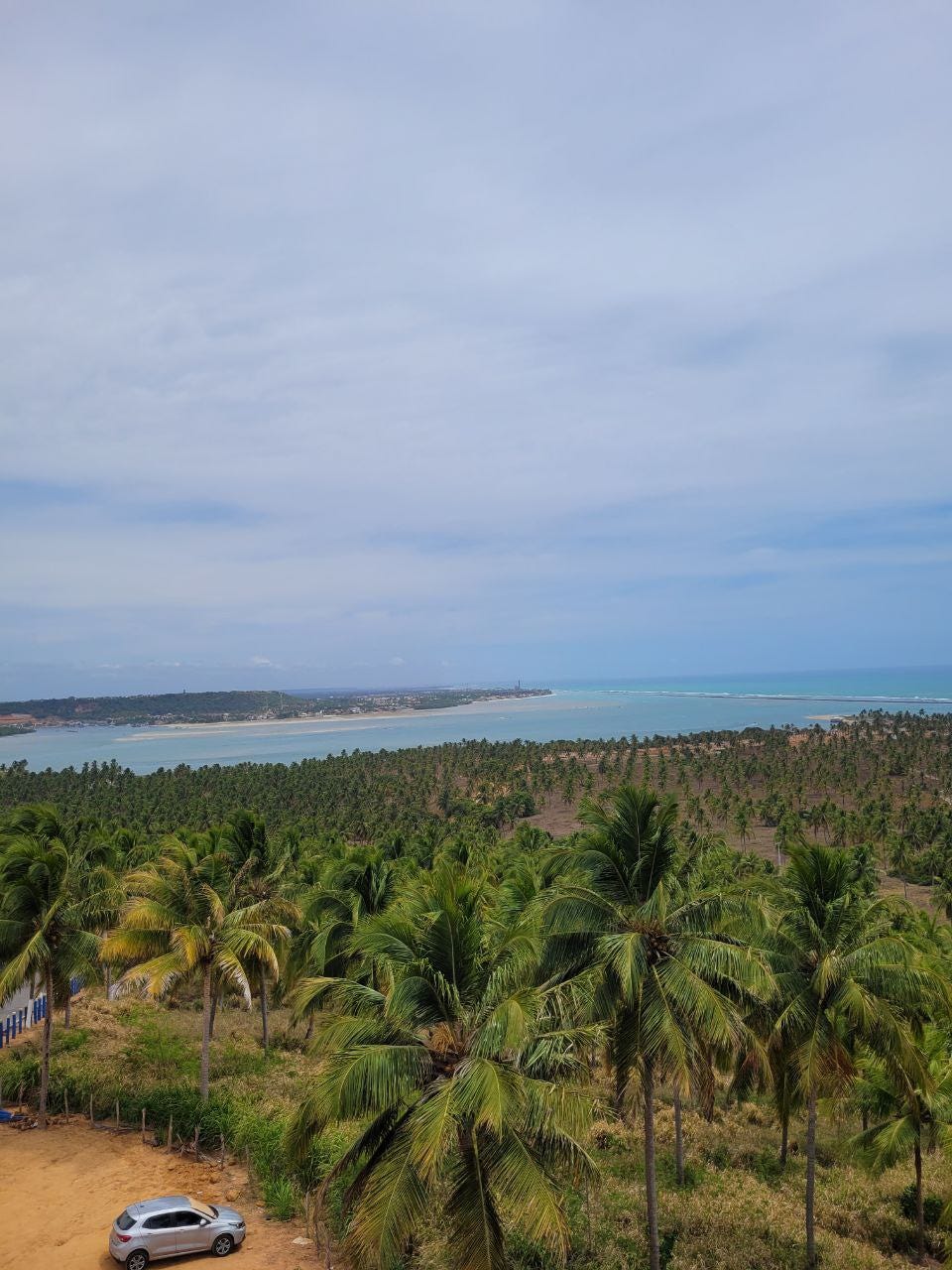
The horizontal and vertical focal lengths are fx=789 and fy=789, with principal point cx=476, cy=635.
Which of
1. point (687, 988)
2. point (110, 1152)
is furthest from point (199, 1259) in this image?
point (687, 988)

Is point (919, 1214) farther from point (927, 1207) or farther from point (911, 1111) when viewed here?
point (911, 1111)

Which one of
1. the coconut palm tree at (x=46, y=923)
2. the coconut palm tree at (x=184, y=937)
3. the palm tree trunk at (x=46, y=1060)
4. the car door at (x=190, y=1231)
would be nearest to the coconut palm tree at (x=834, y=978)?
the car door at (x=190, y=1231)

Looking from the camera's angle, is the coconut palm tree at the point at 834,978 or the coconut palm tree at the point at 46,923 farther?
the coconut palm tree at the point at 46,923

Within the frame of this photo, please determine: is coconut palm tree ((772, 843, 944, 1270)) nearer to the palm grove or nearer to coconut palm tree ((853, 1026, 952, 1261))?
the palm grove

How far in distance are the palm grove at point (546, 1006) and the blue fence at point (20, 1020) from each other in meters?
9.18

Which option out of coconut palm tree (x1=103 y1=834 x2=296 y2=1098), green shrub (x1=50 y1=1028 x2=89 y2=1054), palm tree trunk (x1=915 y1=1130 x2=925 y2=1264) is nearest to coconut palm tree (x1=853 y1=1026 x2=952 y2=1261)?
palm tree trunk (x1=915 y1=1130 x2=925 y2=1264)

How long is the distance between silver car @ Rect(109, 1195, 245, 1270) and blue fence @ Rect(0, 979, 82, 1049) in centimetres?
1618

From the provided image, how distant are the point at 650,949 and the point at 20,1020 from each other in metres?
29.5

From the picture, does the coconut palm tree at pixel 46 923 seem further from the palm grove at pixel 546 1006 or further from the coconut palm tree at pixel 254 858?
the coconut palm tree at pixel 254 858

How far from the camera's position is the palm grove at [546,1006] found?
10992 mm

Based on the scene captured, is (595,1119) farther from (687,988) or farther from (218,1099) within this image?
(687,988)

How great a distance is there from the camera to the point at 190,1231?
615 inches

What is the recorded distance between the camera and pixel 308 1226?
55.4ft

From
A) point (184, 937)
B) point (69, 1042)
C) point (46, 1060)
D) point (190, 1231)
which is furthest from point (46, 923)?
point (69, 1042)
